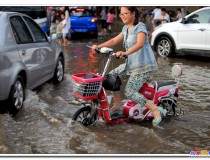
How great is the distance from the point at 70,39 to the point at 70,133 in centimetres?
1391

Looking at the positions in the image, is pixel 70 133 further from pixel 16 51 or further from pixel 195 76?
pixel 195 76

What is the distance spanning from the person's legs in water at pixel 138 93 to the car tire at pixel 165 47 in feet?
24.0

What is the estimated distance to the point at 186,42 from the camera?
11.8 metres

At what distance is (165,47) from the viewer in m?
12.6

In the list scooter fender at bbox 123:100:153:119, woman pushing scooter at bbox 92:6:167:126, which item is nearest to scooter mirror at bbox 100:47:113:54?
woman pushing scooter at bbox 92:6:167:126

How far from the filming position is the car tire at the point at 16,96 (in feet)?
18.9

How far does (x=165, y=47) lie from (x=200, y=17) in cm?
153

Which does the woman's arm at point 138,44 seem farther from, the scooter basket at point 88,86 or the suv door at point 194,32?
the suv door at point 194,32

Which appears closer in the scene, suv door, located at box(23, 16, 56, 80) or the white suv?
suv door, located at box(23, 16, 56, 80)

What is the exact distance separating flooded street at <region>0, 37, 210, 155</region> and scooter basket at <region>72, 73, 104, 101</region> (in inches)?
19.0

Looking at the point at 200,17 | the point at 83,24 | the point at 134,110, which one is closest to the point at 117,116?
the point at 134,110

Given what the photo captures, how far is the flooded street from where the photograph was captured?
451 cm

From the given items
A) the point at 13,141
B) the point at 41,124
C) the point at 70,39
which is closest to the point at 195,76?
the point at 41,124

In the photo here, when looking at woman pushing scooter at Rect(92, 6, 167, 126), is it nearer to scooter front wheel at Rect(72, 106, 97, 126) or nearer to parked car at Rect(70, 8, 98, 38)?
scooter front wheel at Rect(72, 106, 97, 126)
